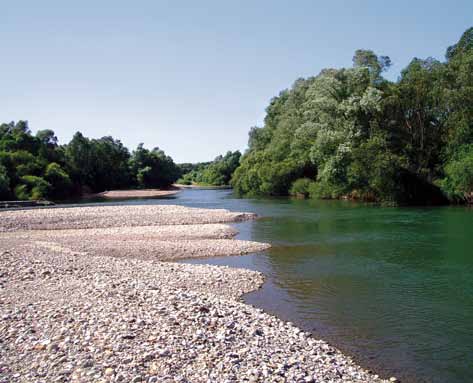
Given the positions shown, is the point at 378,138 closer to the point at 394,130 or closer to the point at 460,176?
the point at 394,130

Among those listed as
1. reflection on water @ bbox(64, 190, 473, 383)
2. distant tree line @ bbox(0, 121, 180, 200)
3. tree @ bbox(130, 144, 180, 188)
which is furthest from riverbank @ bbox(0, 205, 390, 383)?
tree @ bbox(130, 144, 180, 188)

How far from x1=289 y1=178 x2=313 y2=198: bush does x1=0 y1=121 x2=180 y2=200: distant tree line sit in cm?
5202

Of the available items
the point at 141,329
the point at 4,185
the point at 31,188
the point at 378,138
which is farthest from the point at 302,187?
the point at 141,329

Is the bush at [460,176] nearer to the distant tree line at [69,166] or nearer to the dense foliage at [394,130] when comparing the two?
the dense foliage at [394,130]

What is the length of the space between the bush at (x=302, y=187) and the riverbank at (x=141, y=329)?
59753 mm

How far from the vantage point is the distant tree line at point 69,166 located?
91050 mm

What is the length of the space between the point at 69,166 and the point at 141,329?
120276 mm

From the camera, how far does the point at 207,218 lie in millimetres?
42188

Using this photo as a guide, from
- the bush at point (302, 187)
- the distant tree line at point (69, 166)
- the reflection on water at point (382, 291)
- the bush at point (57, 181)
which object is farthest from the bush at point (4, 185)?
the reflection on water at point (382, 291)

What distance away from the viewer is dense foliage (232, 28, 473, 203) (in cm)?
5584

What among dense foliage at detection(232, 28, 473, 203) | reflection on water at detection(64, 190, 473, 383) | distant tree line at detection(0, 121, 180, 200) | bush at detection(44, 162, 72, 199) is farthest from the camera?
bush at detection(44, 162, 72, 199)

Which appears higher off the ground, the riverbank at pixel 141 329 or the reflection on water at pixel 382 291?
the riverbank at pixel 141 329

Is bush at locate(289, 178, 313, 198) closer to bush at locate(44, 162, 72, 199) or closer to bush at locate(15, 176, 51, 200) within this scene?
bush at locate(15, 176, 51, 200)

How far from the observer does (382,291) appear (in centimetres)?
1689
